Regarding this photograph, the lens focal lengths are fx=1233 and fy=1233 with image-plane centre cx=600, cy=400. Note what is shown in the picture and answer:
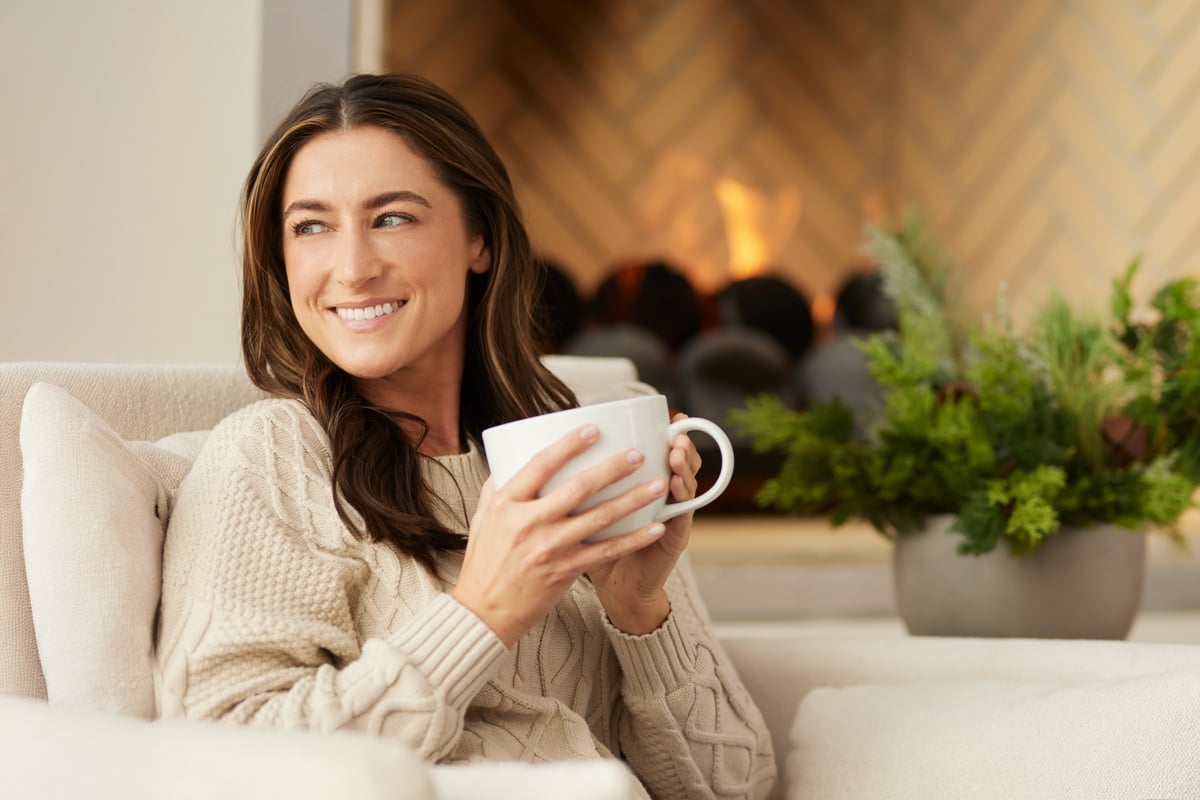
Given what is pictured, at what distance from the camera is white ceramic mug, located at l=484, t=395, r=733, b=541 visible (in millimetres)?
805

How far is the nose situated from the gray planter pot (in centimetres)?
74

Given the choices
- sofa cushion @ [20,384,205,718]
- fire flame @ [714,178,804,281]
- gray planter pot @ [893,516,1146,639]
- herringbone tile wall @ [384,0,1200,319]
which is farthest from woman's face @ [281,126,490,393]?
fire flame @ [714,178,804,281]

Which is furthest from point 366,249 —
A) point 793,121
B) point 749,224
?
point 793,121

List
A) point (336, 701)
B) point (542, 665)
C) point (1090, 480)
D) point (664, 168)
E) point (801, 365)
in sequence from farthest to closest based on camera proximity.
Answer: point (664, 168), point (801, 365), point (1090, 480), point (542, 665), point (336, 701)

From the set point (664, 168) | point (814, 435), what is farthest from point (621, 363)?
point (664, 168)

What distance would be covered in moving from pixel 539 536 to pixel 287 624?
8.2 inches

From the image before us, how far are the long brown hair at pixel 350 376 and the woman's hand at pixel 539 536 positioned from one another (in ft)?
0.50

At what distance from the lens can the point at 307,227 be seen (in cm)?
108

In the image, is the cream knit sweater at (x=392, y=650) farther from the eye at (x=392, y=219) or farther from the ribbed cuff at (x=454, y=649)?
the eye at (x=392, y=219)

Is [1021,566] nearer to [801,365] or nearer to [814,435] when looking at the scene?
[814,435]

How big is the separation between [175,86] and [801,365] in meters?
2.14

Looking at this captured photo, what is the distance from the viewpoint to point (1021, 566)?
54.2 inches

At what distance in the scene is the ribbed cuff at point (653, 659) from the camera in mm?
1066

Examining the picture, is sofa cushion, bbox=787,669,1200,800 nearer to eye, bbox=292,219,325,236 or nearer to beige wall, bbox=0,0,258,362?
eye, bbox=292,219,325,236
